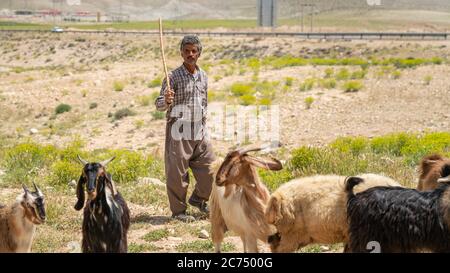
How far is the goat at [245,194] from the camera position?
6.14 meters

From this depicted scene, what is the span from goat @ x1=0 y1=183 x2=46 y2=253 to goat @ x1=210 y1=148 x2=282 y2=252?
1.50 meters

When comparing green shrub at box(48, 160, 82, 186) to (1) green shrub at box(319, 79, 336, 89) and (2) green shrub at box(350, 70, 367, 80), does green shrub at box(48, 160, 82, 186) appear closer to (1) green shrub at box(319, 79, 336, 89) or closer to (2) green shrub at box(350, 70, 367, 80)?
(1) green shrub at box(319, 79, 336, 89)

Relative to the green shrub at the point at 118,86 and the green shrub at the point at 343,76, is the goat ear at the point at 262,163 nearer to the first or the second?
the green shrub at the point at 343,76

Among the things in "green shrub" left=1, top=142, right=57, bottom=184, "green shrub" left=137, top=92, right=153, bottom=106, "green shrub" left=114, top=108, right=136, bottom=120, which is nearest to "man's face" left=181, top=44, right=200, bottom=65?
"green shrub" left=1, top=142, right=57, bottom=184

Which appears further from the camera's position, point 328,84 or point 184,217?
point 328,84

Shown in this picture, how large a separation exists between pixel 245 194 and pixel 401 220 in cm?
147

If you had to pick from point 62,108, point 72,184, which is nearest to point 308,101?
point 62,108

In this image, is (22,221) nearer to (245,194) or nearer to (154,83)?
(245,194)

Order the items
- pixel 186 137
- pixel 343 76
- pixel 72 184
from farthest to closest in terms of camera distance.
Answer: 1. pixel 343 76
2. pixel 72 184
3. pixel 186 137

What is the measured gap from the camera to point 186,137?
849 centimetres

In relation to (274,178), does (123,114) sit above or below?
below

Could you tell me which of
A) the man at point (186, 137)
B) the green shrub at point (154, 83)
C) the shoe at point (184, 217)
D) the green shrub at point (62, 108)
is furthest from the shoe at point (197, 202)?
the green shrub at point (154, 83)
